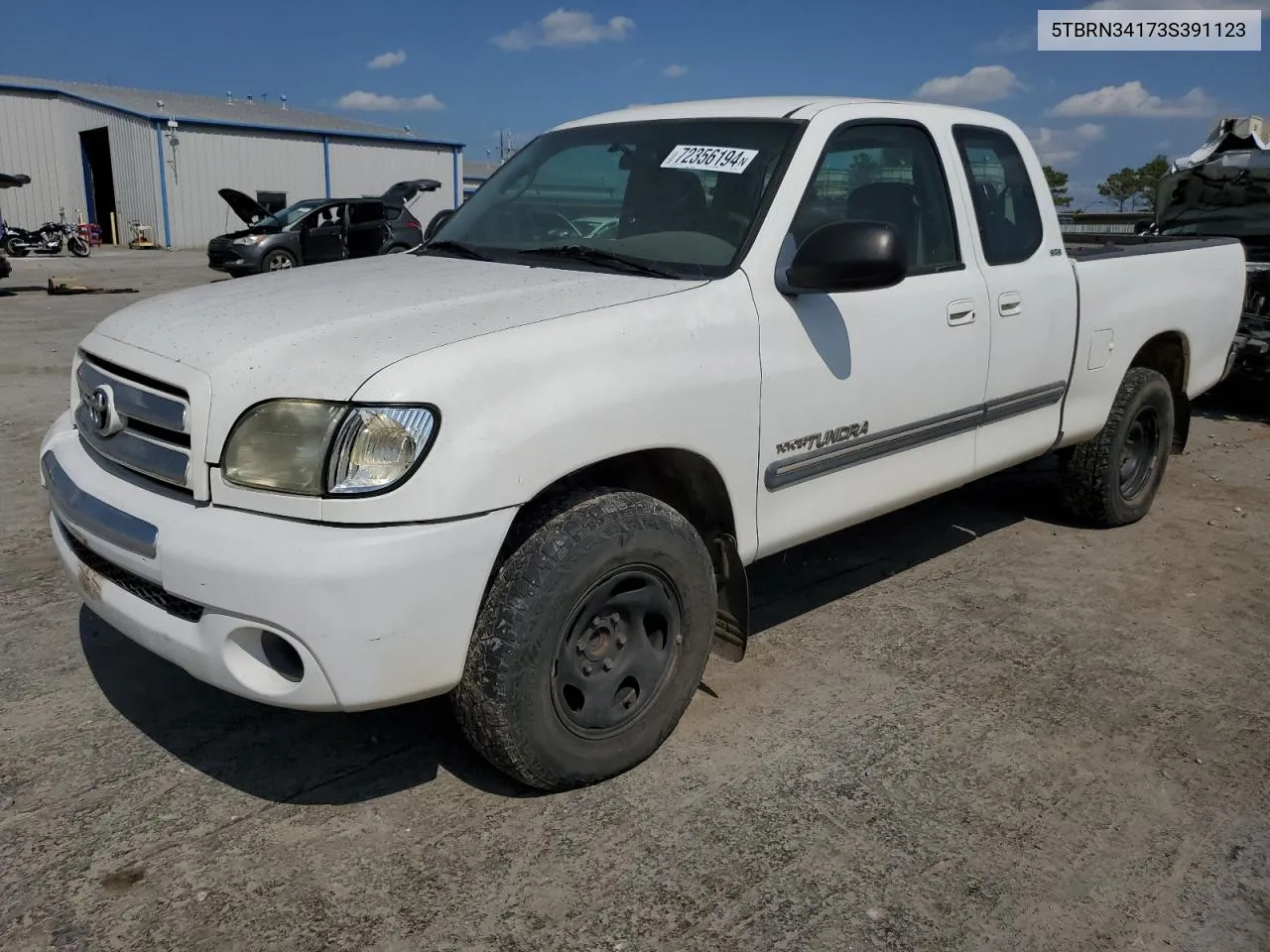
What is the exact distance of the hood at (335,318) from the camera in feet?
8.27

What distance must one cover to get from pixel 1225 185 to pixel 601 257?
25.0 ft

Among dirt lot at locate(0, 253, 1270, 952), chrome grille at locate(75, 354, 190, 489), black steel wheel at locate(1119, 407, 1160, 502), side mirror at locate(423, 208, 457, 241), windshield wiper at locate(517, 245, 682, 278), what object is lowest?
dirt lot at locate(0, 253, 1270, 952)

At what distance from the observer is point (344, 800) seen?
2930mm

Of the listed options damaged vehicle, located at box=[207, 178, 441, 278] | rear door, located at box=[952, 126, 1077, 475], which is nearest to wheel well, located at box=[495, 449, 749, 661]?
rear door, located at box=[952, 126, 1077, 475]

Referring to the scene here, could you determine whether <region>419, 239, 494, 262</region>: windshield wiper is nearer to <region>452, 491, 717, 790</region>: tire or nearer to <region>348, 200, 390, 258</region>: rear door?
<region>452, 491, 717, 790</region>: tire

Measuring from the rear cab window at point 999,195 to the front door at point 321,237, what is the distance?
648 inches

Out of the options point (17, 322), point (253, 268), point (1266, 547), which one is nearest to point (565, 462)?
point (1266, 547)

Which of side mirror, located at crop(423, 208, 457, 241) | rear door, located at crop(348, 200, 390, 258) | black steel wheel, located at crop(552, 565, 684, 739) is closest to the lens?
black steel wheel, located at crop(552, 565, 684, 739)

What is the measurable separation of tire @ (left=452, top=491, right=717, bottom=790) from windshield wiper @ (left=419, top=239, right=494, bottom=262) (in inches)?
49.4

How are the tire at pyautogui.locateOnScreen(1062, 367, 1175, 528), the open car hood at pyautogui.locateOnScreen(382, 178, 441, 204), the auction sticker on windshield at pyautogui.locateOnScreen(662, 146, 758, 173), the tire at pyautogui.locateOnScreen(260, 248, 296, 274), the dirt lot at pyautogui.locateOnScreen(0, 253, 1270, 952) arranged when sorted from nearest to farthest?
the dirt lot at pyautogui.locateOnScreen(0, 253, 1270, 952) → the auction sticker on windshield at pyautogui.locateOnScreen(662, 146, 758, 173) → the tire at pyautogui.locateOnScreen(1062, 367, 1175, 528) → the open car hood at pyautogui.locateOnScreen(382, 178, 441, 204) → the tire at pyautogui.locateOnScreen(260, 248, 296, 274)

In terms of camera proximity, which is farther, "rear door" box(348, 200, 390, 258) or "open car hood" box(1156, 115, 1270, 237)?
"rear door" box(348, 200, 390, 258)

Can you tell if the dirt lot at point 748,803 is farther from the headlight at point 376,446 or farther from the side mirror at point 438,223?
the side mirror at point 438,223

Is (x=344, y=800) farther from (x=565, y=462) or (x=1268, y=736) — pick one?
(x=1268, y=736)

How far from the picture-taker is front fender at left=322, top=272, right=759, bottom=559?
2451 mm
